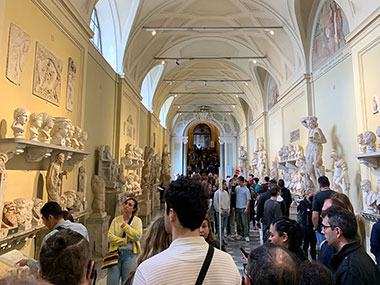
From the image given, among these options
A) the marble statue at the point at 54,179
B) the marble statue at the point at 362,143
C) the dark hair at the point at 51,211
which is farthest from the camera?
the marble statue at the point at 362,143

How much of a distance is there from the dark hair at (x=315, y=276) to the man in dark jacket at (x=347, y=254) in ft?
1.79

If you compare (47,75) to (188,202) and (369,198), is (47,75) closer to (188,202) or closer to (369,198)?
(188,202)

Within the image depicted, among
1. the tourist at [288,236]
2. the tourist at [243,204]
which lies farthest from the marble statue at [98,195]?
the tourist at [288,236]

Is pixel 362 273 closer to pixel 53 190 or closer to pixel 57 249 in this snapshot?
pixel 57 249

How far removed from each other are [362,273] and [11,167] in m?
4.37

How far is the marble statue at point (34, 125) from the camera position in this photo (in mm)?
3896

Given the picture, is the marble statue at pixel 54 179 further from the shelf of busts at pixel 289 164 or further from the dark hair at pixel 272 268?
the shelf of busts at pixel 289 164

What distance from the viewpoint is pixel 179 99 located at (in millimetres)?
23266

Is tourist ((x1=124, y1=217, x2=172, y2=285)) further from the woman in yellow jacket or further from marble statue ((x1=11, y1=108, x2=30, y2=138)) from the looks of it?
marble statue ((x1=11, y1=108, x2=30, y2=138))

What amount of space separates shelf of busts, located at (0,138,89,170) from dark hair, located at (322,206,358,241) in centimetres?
362

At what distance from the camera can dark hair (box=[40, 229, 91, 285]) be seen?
1385mm

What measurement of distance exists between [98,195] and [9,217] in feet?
11.1

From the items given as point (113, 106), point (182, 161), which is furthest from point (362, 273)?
point (182, 161)

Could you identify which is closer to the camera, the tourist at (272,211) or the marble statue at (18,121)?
the marble statue at (18,121)
